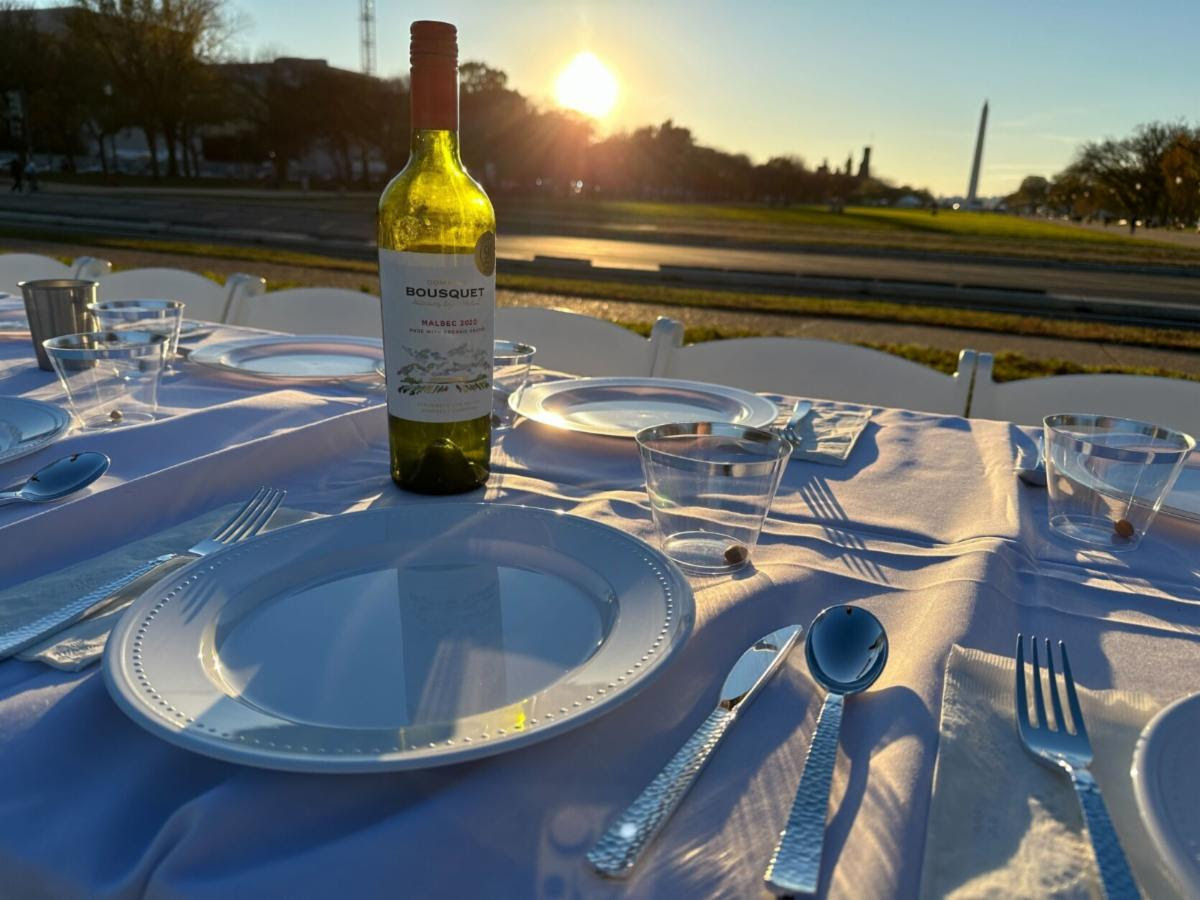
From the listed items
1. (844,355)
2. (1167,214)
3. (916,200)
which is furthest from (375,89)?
(916,200)

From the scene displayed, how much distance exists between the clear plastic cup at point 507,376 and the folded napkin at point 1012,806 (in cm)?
83

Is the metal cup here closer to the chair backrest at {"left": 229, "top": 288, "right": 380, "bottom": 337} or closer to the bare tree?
the chair backrest at {"left": 229, "top": 288, "right": 380, "bottom": 337}

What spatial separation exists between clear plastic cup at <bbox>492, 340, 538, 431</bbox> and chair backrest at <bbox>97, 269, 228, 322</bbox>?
170 centimetres

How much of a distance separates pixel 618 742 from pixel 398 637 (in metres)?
0.20

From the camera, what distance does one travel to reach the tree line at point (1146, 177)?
9.80 m

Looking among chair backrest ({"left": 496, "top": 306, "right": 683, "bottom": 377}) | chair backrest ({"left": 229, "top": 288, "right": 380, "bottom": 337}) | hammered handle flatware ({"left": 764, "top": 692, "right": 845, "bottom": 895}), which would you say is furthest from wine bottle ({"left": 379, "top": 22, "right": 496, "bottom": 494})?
chair backrest ({"left": 229, "top": 288, "right": 380, "bottom": 337})

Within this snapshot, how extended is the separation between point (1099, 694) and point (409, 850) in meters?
0.50

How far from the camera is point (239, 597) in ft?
2.25

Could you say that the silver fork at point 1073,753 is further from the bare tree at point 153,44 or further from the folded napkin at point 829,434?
the bare tree at point 153,44

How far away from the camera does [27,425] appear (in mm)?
1168

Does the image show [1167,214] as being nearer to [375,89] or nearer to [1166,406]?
[1166,406]

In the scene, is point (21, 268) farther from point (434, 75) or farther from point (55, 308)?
point (434, 75)

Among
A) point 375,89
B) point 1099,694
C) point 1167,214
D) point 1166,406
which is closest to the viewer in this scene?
point 1099,694

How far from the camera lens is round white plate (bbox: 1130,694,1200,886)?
0.44 meters
